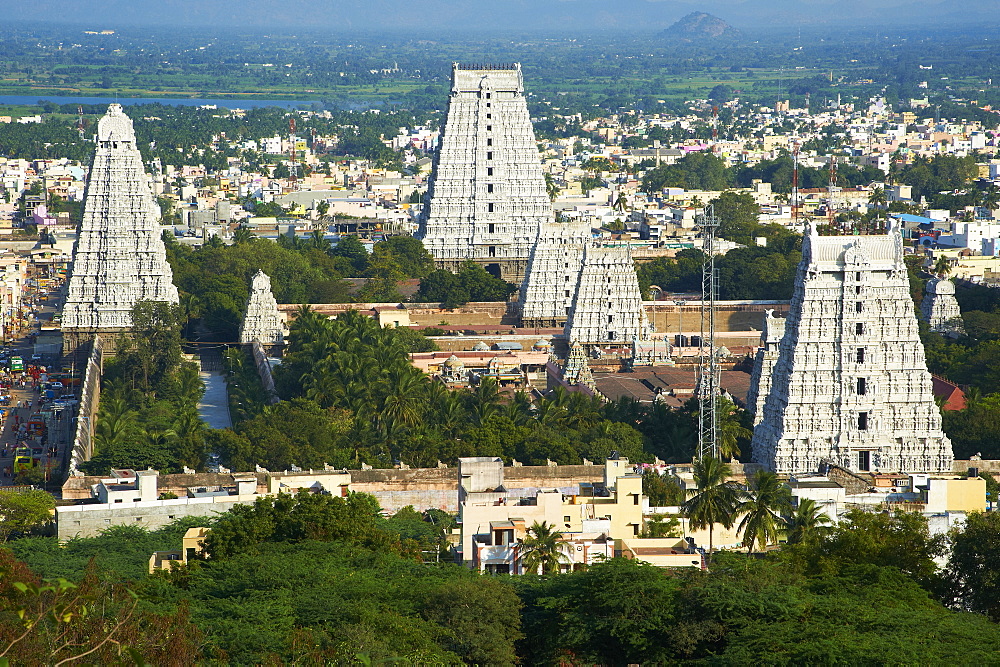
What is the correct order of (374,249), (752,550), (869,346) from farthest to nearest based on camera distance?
(374,249)
(869,346)
(752,550)

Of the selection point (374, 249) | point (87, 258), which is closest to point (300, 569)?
point (87, 258)

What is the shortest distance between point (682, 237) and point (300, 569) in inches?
3858

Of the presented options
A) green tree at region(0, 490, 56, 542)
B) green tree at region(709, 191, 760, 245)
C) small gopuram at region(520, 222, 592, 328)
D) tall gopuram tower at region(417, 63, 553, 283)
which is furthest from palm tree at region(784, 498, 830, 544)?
green tree at region(709, 191, 760, 245)

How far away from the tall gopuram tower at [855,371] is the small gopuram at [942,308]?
34270 millimetres

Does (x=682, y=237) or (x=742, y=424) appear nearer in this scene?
(x=742, y=424)

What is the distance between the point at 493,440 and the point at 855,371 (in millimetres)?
11501

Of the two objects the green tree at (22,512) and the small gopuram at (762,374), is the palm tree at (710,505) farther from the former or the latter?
the green tree at (22,512)

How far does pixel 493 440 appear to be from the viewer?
219 feet

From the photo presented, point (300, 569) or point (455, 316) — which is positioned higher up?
point (300, 569)

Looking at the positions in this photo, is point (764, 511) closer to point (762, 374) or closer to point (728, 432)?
point (728, 432)

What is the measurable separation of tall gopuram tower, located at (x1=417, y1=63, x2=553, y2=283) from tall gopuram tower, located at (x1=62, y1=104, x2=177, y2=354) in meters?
26.4

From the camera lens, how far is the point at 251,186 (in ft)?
638

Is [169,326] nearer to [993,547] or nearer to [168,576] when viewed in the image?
[168,576]

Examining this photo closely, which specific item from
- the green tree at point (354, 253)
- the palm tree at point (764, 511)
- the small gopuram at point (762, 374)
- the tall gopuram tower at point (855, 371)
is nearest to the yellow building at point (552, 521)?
the palm tree at point (764, 511)
